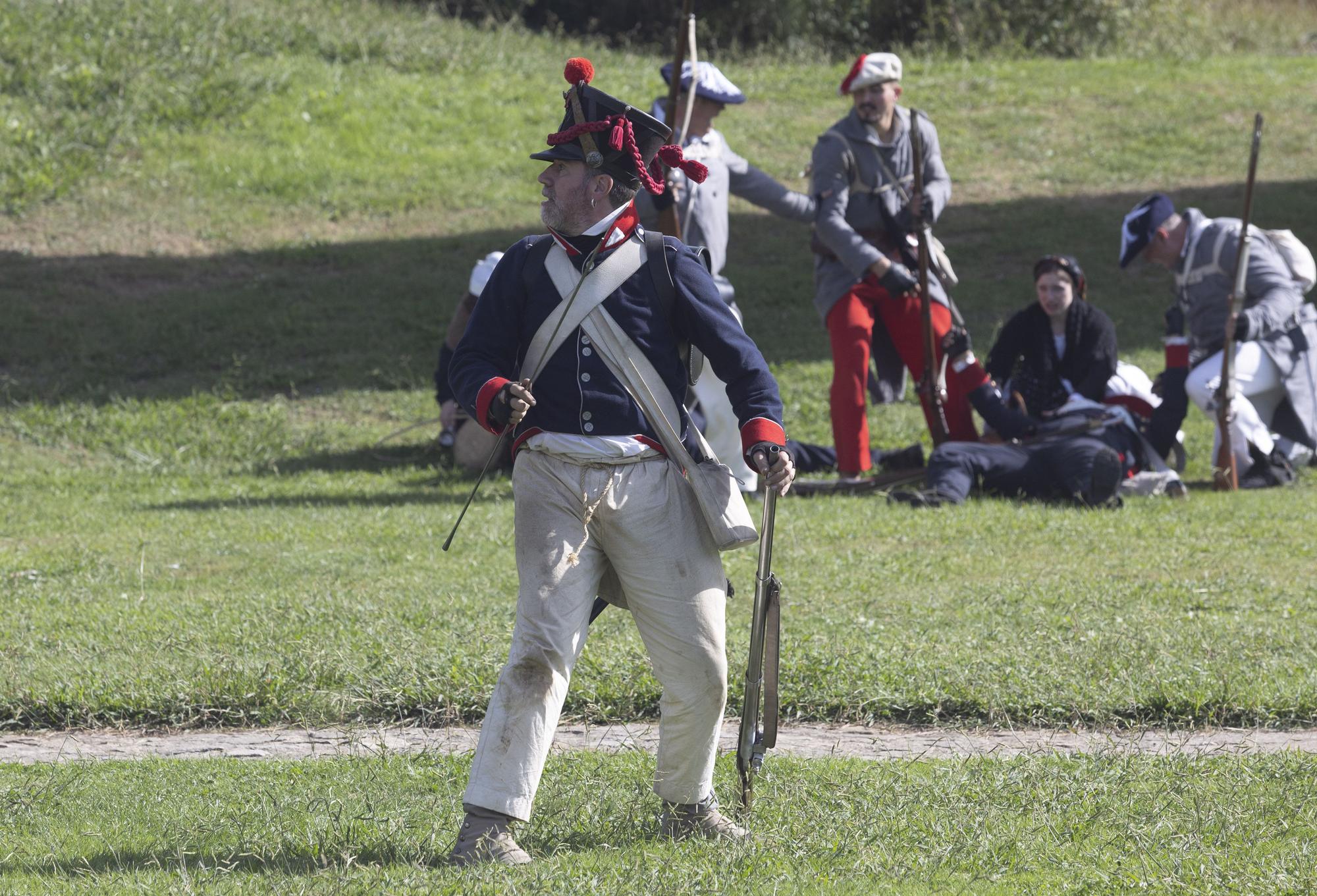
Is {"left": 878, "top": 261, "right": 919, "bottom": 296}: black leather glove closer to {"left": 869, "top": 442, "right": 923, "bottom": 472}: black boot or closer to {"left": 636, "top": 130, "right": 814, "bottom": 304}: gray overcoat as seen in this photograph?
{"left": 636, "top": 130, "right": 814, "bottom": 304}: gray overcoat

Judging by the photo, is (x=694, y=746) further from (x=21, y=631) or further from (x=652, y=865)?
(x=21, y=631)

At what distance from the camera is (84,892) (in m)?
3.95

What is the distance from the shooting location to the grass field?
4.38 m

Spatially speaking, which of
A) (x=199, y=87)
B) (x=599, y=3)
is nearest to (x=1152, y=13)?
(x=599, y=3)

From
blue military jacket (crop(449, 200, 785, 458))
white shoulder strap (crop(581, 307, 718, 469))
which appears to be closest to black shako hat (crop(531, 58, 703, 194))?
blue military jacket (crop(449, 200, 785, 458))

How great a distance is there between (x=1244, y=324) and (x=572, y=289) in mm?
6667

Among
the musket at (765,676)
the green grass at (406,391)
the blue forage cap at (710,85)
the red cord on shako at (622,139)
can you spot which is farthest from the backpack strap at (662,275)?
the blue forage cap at (710,85)

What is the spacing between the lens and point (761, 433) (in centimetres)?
426

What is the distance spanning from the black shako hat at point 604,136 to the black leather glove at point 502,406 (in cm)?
62

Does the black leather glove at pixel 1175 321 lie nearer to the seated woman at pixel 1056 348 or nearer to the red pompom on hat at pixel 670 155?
the seated woman at pixel 1056 348

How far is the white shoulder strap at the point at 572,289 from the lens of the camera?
4309 mm

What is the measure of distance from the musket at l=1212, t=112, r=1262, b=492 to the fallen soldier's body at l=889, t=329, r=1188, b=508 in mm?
233

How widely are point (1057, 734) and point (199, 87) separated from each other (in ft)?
48.6

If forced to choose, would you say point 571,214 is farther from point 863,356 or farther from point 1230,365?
point 1230,365
